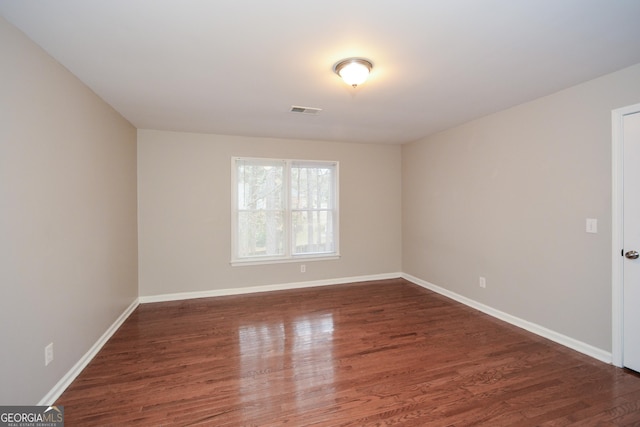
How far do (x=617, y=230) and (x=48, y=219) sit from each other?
14.4ft

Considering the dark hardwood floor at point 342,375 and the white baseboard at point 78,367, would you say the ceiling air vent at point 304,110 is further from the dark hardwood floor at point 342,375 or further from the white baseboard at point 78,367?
the white baseboard at point 78,367

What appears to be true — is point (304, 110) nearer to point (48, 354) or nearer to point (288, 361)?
point (288, 361)

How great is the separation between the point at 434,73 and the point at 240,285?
3.85 m

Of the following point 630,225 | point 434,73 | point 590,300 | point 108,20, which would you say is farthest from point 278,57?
point 590,300

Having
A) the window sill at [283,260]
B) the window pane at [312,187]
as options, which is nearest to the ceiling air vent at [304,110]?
the window pane at [312,187]

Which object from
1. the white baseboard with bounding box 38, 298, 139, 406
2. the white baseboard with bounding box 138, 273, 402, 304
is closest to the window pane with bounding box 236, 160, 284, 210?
the white baseboard with bounding box 138, 273, 402, 304

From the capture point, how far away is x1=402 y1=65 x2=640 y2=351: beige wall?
2.51 meters

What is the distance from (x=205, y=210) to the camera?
171 inches

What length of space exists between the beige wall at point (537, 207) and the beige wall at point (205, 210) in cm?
147

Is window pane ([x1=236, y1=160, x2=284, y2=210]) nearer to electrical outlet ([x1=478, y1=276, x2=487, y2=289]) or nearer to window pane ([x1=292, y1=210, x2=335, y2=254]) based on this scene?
window pane ([x1=292, y1=210, x2=335, y2=254])

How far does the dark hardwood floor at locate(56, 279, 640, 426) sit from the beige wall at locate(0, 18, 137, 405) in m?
0.43

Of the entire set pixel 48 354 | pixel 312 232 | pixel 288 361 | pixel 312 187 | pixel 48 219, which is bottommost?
pixel 288 361

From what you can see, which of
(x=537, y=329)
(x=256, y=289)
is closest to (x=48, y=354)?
(x=256, y=289)

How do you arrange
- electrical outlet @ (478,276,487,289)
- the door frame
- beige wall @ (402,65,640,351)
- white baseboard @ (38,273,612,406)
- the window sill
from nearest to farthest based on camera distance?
white baseboard @ (38,273,612,406)
the door frame
beige wall @ (402,65,640,351)
electrical outlet @ (478,276,487,289)
the window sill
